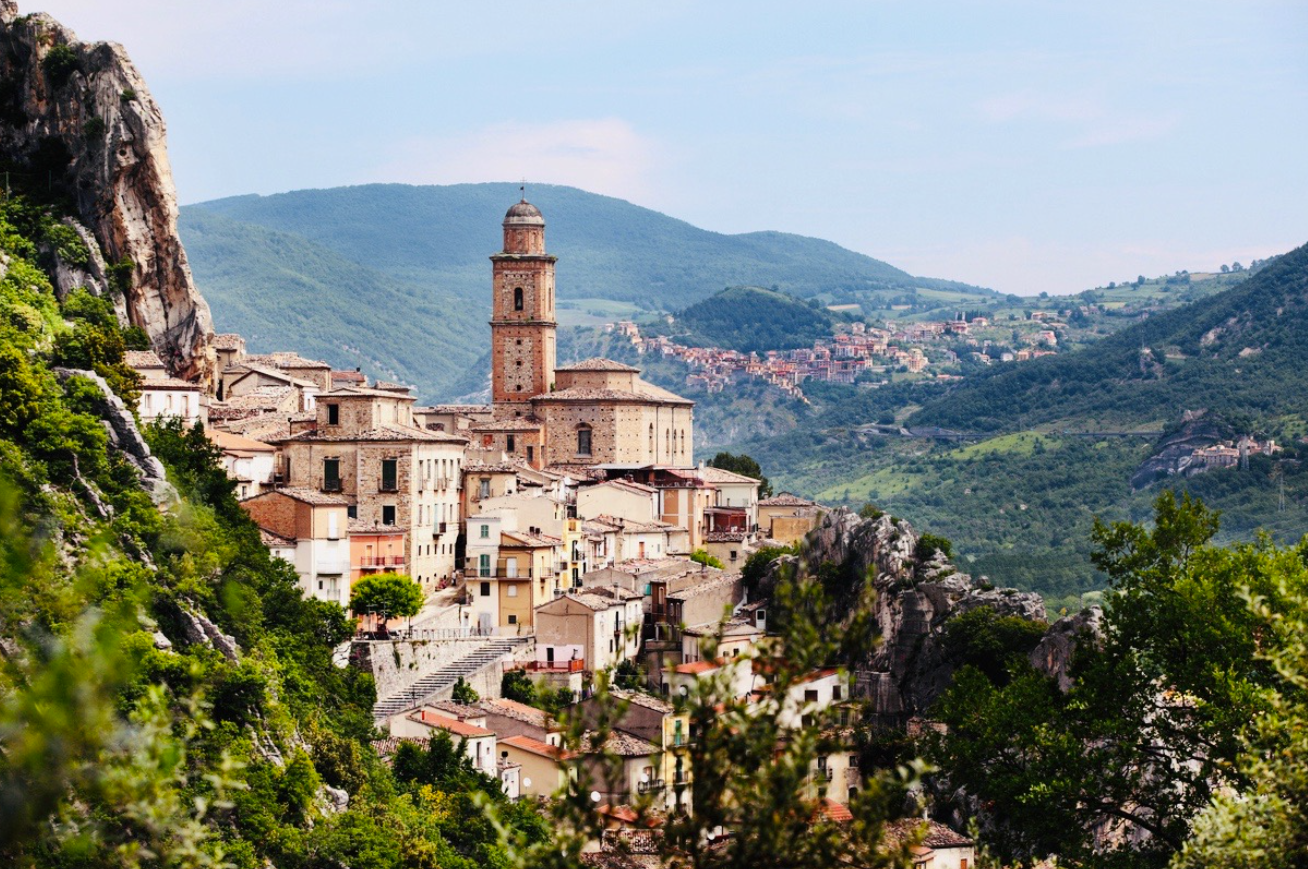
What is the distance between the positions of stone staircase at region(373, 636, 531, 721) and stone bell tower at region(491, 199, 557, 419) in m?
30.9

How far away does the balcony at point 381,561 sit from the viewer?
57875mm

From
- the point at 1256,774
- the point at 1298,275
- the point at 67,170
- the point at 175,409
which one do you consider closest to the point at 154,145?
the point at 67,170

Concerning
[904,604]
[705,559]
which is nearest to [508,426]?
[705,559]

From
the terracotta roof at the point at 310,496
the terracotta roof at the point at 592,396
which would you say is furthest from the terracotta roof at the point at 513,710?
the terracotta roof at the point at 592,396

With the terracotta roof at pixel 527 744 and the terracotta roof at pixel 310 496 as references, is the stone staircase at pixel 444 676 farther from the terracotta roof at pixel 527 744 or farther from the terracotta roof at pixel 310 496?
the terracotta roof at pixel 310 496

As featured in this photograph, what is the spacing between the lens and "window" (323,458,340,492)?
193 feet

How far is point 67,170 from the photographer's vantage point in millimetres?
58125

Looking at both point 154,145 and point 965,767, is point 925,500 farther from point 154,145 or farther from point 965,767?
point 965,767

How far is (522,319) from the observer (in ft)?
295

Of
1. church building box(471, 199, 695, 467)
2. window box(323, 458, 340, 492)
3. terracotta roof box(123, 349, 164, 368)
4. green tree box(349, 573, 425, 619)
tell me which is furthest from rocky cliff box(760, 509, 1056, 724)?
church building box(471, 199, 695, 467)

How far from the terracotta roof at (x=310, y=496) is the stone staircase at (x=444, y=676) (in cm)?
521

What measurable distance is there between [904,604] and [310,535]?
18.1 metres

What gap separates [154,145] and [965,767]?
35491mm

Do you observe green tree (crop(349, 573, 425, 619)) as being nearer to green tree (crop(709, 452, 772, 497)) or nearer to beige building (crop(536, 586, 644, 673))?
beige building (crop(536, 586, 644, 673))
